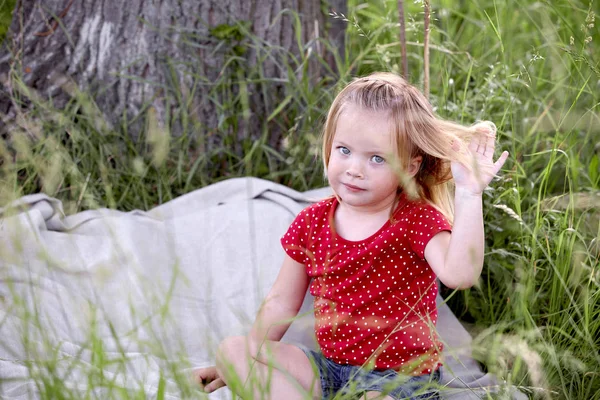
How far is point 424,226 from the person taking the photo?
6.46 feet

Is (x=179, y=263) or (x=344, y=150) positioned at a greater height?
(x=344, y=150)

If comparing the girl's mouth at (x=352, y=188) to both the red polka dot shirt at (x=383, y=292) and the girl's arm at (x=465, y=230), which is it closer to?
the red polka dot shirt at (x=383, y=292)

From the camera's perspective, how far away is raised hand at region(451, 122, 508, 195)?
1847mm

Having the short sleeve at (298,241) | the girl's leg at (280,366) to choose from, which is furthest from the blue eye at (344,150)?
the girl's leg at (280,366)

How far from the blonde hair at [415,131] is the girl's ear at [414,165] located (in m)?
0.01

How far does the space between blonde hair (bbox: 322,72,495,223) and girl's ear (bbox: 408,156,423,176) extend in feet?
0.04

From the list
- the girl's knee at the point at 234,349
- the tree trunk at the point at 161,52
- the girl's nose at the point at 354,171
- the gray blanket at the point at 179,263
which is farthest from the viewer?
the tree trunk at the point at 161,52

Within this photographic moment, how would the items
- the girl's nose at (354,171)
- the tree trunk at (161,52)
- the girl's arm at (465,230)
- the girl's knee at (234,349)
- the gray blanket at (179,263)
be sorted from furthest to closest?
the tree trunk at (161,52) → the gray blanket at (179,263) → the girl's knee at (234,349) → the girl's nose at (354,171) → the girl's arm at (465,230)

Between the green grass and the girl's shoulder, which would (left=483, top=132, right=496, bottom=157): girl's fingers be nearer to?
the girl's shoulder

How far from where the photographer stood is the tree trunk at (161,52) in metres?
3.24

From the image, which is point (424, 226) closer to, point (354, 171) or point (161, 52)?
point (354, 171)

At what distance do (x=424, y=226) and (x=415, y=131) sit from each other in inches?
9.6

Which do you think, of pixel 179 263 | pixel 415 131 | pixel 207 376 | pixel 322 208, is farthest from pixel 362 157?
pixel 179 263

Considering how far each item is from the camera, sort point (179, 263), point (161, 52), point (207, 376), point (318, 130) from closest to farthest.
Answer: point (207, 376) → point (179, 263) → point (318, 130) → point (161, 52)
